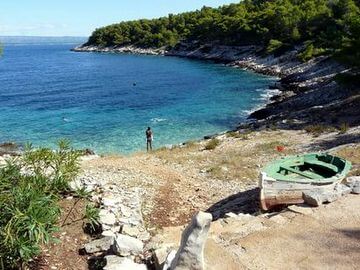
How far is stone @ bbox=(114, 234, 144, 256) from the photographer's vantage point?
11344mm

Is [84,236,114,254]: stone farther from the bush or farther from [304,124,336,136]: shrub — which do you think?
the bush

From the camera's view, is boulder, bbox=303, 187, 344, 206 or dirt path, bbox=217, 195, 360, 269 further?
boulder, bbox=303, 187, 344, 206

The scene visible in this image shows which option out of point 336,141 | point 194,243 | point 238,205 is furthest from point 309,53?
point 194,243

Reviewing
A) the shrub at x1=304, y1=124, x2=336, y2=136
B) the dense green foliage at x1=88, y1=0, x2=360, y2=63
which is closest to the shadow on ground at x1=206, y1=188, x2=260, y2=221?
the shrub at x1=304, y1=124, x2=336, y2=136

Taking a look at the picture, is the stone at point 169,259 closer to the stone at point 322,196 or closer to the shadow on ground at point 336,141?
the stone at point 322,196

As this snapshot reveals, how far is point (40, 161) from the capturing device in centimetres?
1388

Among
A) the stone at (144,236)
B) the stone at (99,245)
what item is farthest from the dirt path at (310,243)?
the stone at (99,245)

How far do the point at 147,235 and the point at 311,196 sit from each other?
494 cm

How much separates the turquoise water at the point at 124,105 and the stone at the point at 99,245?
22.9 meters

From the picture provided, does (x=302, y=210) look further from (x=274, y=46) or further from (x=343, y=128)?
(x=274, y=46)

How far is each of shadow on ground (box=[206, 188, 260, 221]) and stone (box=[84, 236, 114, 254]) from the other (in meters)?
5.08

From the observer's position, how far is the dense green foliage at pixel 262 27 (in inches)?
2923

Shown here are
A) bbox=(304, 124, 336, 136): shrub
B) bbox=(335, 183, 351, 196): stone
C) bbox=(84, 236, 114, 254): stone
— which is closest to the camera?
bbox=(84, 236, 114, 254): stone

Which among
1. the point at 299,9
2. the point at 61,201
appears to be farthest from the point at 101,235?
the point at 299,9
